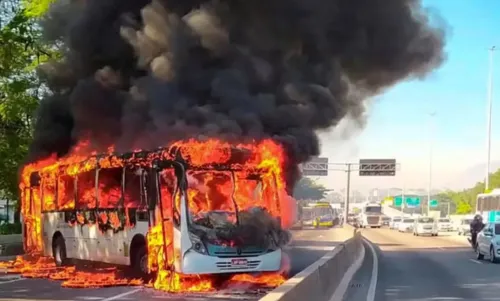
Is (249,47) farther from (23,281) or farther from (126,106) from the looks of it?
(23,281)

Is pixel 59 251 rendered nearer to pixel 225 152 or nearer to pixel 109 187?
pixel 109 187

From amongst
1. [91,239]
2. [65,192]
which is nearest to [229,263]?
[91,239]

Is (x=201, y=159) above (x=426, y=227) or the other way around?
above

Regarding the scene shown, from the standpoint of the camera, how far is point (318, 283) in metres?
9.98

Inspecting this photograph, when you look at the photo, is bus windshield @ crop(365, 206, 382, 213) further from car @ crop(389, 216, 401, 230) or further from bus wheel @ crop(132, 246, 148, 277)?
bus wheel @ crop(132, 246, 148, 277)

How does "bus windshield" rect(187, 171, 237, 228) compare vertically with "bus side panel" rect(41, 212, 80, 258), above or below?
above

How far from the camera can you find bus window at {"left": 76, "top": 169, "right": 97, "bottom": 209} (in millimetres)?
15631

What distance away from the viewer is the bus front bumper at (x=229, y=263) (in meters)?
12.2

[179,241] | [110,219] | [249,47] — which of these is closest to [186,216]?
[179,241]

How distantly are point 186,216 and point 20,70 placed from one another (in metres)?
15.8

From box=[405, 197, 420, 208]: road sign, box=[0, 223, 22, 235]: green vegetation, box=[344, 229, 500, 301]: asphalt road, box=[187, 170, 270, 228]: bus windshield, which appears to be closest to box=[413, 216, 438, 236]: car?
box=[344, 229, 500, 301]: asphalt road

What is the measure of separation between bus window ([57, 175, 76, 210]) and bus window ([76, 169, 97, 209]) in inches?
15.8

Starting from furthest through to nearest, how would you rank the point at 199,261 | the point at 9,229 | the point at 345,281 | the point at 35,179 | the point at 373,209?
the point at 373,209 → the point at 9,229 → the point at 35,179 → the point at 345,281 → the point at 199,261

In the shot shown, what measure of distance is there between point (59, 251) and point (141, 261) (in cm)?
478
